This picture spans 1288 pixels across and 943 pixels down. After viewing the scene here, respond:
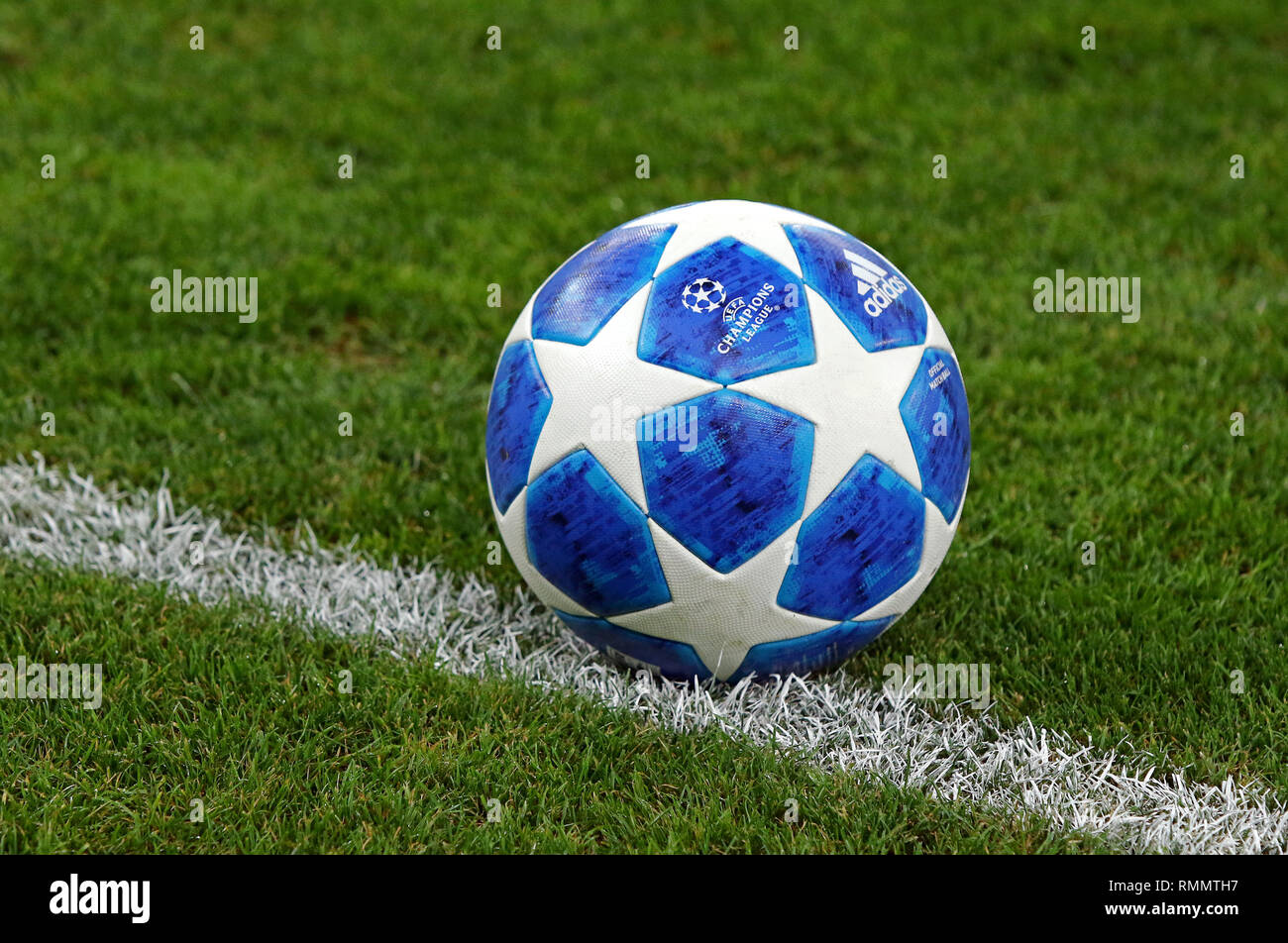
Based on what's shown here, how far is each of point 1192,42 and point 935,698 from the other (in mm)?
6547

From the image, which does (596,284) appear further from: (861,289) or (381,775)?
(381,775)

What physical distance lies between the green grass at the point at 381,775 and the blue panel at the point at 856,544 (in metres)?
0.44

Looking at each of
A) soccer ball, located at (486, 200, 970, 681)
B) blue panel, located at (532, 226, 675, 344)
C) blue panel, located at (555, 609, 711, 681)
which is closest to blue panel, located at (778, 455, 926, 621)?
soccer ball, located at (486, 200, 970, 681)

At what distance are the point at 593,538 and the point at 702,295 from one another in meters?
0.66

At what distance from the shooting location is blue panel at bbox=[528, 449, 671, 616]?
10.2 ft

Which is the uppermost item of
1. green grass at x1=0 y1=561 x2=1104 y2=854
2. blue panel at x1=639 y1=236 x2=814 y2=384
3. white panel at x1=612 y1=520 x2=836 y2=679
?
blue panel at x1=639 y1=236 x2=814 y2=384

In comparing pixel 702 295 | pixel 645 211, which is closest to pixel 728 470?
pixel 702 295

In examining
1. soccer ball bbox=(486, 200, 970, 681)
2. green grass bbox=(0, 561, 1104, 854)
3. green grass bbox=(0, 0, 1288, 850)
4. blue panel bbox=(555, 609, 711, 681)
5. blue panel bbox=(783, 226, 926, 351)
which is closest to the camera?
green grass bbox=(0, 561, 1104, 854)

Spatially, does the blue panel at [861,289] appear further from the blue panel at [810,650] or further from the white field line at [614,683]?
the white field line at [614,683]

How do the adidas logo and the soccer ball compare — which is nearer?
the soccer ball

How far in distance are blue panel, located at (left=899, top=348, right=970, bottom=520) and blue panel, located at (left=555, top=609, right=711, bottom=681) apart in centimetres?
76

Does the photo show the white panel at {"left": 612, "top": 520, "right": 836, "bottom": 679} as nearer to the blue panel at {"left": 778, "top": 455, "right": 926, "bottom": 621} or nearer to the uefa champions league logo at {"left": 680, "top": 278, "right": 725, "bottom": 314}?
the blue panel at {"left": 778, "top": 455, "right": 926, "bottom": 621}

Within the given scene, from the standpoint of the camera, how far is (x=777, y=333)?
3074 millimetres

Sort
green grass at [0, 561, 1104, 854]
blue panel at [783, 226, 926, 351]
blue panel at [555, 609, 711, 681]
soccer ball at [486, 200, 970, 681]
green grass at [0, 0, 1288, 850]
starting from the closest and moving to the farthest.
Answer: green grass at [0, 561, 1104, 854] < soccer ball at [486, 200, 970, 681] < blue panel at [783, 226, 926, 351] < blue panel at [555, 609, 711, 681] < green grass at [0, 0, 1288, 850]
